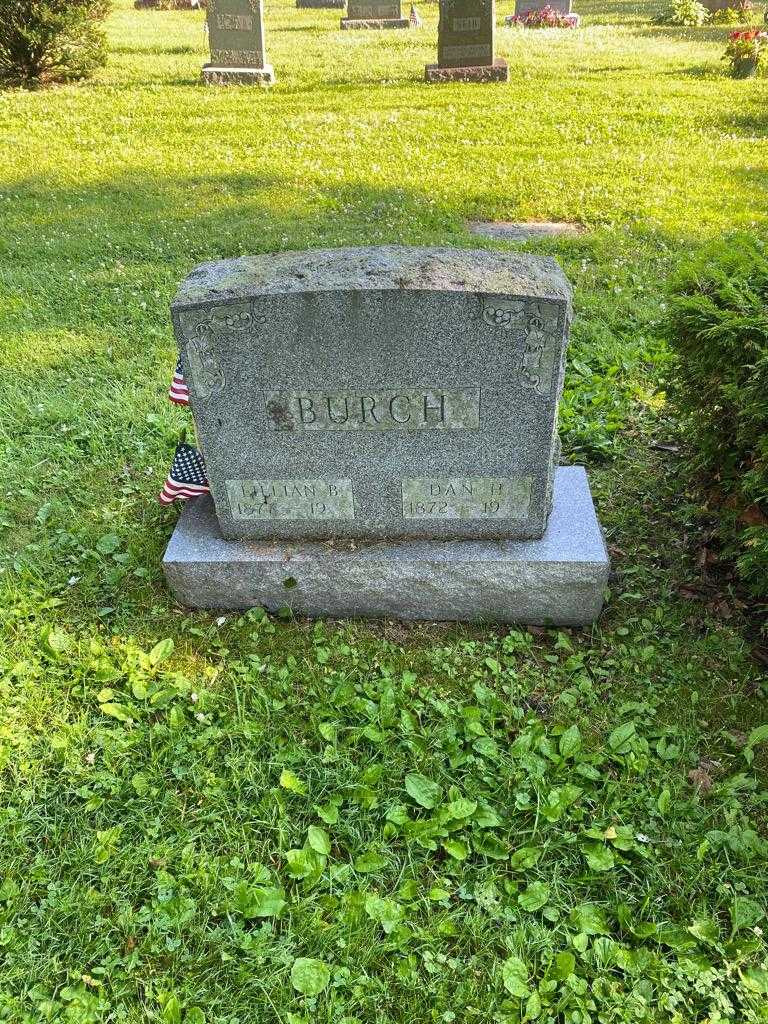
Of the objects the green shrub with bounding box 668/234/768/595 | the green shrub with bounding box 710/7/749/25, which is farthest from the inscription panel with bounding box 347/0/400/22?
the green shrub with bounding box 668/234/768/595

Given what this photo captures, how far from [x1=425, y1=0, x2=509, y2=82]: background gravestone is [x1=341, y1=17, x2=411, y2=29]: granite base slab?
6583 mm

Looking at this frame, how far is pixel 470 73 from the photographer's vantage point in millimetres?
12938

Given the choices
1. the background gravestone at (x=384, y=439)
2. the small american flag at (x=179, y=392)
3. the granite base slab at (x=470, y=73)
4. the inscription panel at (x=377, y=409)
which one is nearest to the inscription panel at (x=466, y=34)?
the granite base slab at (x=470, y=73)

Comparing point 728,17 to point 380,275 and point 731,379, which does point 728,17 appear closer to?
point 731,379

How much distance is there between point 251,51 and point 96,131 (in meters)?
3.60

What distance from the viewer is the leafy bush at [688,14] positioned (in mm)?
18484

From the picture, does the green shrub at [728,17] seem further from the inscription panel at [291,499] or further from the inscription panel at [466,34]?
the inscription panel at [291,499]

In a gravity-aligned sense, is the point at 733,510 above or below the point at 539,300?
below

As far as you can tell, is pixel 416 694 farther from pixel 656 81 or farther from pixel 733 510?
pixel 656 81

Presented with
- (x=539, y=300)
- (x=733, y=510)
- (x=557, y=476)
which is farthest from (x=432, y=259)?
(x=733, y=510)

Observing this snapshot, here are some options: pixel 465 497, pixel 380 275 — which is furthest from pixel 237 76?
pixel 465 497

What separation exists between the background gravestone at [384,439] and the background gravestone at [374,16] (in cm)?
1810

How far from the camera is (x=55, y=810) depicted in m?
2.93

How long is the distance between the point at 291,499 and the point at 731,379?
196cm
